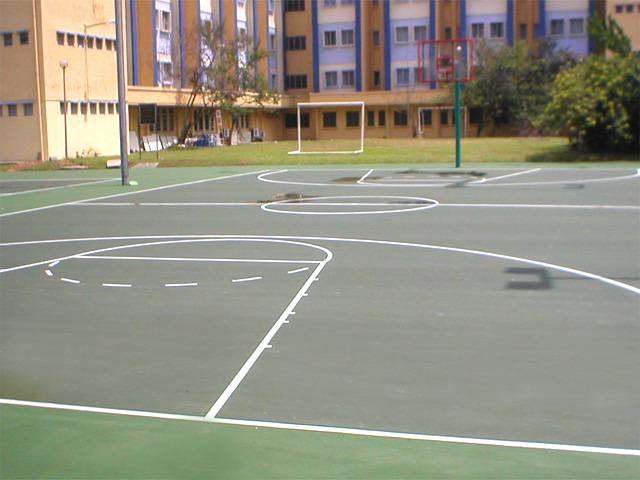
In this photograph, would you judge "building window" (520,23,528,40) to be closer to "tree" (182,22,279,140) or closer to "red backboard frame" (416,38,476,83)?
"tree" (182,22,279,140)

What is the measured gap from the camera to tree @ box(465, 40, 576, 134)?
67.0m

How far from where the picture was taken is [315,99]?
77562mm

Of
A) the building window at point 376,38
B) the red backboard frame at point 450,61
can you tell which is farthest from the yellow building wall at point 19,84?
the building window at point 376,38

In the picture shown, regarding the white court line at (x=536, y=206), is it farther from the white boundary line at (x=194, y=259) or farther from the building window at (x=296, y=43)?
the building window at (x=296, y=43)

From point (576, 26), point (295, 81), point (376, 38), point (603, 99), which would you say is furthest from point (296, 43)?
point (603, 99)

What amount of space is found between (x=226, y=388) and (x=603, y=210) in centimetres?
1429

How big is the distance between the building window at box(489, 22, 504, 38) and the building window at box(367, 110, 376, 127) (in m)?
11.9

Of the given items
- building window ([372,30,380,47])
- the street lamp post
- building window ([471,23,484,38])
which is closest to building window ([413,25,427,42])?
building window ([372,30,380,47])

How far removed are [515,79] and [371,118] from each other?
14479mm

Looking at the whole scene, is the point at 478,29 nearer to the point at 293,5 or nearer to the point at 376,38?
the point at 376,38

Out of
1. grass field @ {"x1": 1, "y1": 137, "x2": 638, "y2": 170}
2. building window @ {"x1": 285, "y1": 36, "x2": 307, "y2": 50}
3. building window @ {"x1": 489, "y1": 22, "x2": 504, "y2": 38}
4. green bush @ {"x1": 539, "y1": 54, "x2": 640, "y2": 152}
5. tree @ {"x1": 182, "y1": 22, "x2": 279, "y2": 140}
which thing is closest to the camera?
green bush @ {"x1": 539, "y1": 54, "x2": 640, "y2": 152}

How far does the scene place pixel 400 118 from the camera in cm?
7706

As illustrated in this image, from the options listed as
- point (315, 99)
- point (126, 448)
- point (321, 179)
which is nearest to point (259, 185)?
point (321, 179)

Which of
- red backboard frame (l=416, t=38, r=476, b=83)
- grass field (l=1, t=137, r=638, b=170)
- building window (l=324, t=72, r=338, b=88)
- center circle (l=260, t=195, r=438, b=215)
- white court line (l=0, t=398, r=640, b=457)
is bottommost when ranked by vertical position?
white court line (l=0, t=398, r=640, b=457)
